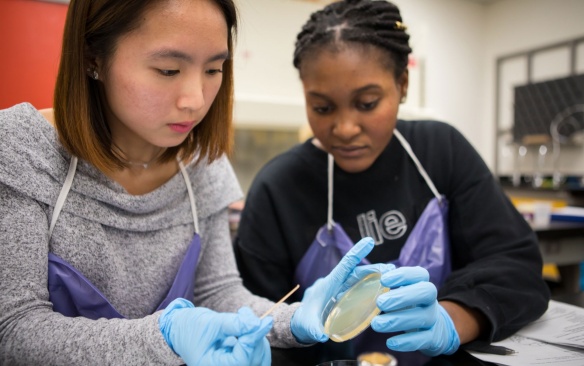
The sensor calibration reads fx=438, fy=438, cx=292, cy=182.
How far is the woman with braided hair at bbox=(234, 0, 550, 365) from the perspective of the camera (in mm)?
1111

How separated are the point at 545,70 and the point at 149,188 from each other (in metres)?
5.62

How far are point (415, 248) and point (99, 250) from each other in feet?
2.63

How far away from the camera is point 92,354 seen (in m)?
0.70

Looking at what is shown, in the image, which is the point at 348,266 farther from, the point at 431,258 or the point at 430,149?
the point at 430,149

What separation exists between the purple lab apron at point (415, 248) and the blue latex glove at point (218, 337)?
1.68 ft

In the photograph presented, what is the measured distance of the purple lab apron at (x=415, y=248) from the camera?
1198mm

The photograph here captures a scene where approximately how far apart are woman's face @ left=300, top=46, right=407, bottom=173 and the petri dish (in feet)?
1.49

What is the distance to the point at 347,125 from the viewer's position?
114cm

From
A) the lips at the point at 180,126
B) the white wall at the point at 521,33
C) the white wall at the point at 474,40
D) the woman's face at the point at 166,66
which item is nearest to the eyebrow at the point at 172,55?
the woman's face at the point at 166,66

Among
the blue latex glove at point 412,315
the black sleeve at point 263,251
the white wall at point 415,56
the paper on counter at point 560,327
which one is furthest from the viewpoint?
the white wall at point 415,56

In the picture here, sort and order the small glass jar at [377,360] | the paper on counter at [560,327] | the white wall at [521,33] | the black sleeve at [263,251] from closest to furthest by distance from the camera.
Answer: the small glass jar at [377,360] → the paper on counter at [560,327] → the black sleeve at [263,251] → the white wall at [521,33]

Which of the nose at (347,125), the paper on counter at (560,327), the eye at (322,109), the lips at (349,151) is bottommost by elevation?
the paper on counter at (560,327)

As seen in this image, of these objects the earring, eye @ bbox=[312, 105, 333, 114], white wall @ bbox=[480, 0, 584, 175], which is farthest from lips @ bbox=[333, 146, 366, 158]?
white wall @ bbox=[480, 0, 584, 175]

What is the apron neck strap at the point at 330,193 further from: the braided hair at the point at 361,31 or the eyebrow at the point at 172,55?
the eyebrow at the point at 172,55
